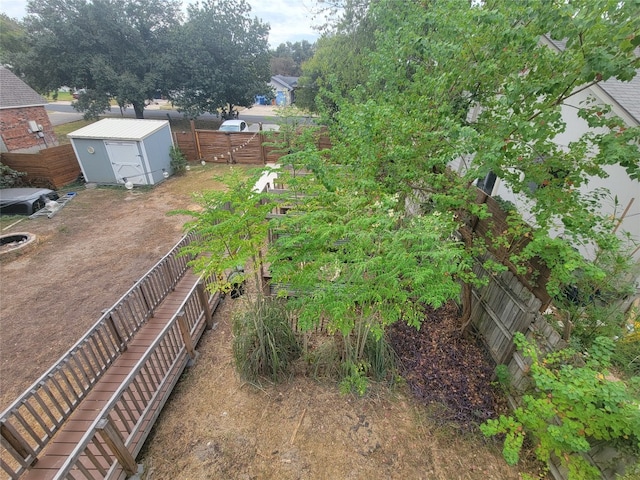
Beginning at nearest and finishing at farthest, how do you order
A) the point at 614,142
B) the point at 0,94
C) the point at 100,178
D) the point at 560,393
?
the point at 560,393
the point at 614,142
the point at 100,178
the point at 0,94

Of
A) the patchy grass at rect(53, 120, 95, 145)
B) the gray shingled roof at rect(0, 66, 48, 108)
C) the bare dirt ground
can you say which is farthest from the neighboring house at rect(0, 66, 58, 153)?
the bare dirt ground

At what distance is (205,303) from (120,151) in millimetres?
9523

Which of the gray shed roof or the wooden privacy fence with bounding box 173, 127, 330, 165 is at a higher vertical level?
the gray shed roof

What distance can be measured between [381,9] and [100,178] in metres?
12.0

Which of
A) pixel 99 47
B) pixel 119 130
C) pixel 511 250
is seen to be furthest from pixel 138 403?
pixel 99 47

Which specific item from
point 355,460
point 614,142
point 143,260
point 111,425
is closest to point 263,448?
point 355,460

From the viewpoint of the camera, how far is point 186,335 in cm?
411

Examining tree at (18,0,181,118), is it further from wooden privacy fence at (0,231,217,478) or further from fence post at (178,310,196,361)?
fence post at (178,310,196,361)

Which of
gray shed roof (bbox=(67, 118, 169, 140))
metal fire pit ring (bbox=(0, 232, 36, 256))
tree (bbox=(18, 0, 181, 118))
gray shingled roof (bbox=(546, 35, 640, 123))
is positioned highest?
tree (bbox=(18, 0, 181, 118))

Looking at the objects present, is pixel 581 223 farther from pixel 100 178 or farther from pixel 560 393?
pixel 100 178

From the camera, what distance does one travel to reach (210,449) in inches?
128

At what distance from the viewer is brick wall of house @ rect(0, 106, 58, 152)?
1343cm

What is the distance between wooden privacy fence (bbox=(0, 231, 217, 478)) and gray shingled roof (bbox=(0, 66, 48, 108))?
16.2 meters

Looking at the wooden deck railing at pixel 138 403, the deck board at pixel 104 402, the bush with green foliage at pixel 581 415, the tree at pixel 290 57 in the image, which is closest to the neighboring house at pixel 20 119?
the deck board at pixel 104 402
